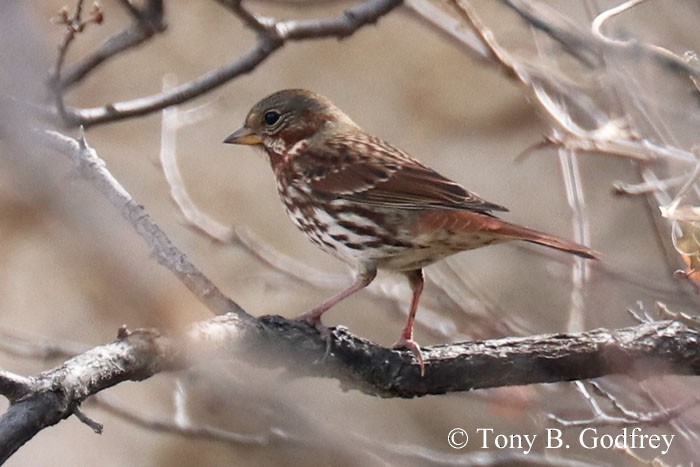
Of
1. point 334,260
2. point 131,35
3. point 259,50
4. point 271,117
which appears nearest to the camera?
point 131,35

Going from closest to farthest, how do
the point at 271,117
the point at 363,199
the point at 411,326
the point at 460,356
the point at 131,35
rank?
the point at 131,35 < the point at 460,356 < the point at 411,326 < the point at 363,199 < the point at 271,117

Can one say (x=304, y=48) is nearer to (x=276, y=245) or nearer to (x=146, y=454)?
(x=276, y=245)

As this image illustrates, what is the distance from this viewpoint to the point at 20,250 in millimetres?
6711

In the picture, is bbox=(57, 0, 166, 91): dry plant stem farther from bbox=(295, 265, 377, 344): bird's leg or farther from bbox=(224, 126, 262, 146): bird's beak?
bbox=(224, 126, 262, 146): bird's beak

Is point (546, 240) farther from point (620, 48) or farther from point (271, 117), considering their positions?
point (271, 117)

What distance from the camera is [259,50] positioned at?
2.85 metres

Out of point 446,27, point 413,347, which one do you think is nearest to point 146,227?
point 413,347

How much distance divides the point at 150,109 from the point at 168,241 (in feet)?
1.32

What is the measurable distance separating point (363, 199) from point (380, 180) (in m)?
0.10
